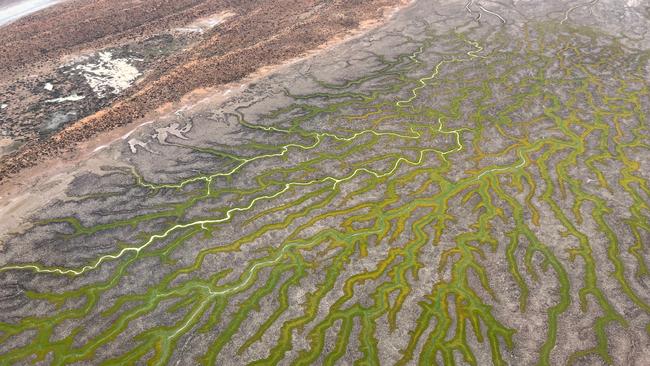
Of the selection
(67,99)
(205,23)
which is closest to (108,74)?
(67,99)

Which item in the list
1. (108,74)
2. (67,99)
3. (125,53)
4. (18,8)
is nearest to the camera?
(67,99)

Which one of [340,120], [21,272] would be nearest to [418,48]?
[340,120]

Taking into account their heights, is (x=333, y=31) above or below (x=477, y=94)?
above

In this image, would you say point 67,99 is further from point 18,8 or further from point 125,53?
point 18,8

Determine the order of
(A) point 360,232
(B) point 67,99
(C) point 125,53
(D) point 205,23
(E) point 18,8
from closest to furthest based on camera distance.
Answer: (A) point 360,232 → (B) point 67,99 → (C) point 125,53 → (D) point 205,23 → (E) point 18,8

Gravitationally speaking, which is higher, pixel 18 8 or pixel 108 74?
pixel 18 8

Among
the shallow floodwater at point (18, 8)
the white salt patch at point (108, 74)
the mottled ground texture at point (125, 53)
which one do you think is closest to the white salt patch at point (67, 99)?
the mottled ground texture at point (125, 53)

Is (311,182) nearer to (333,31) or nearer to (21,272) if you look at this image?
(21,272)
